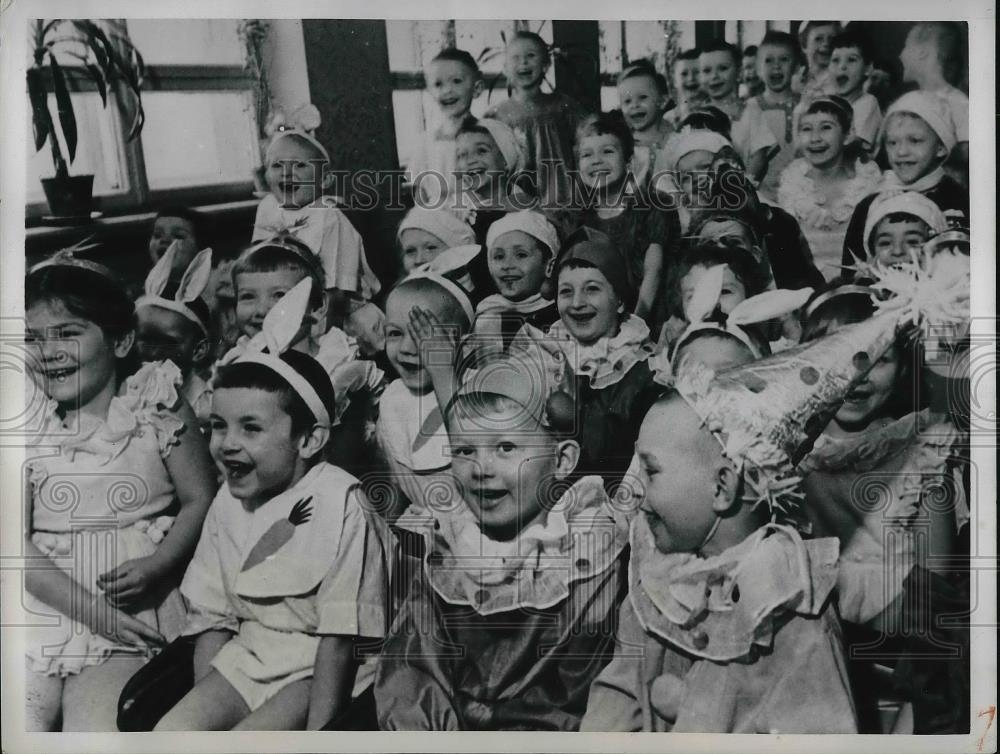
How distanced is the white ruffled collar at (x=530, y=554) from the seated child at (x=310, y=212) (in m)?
0.74

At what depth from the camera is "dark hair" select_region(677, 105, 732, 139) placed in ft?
8.74

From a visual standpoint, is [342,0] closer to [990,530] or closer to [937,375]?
[937,375]

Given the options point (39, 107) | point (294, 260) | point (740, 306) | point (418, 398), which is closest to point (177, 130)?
point (39, 107)

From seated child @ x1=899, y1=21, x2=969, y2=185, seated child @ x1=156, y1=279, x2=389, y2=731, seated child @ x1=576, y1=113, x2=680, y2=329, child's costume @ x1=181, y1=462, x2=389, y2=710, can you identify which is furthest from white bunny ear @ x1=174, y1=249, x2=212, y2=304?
seated child @ x1=899, y1=21, x2=969, y2=185

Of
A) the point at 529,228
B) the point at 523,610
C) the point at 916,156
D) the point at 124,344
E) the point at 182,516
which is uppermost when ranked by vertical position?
the point at 916,156

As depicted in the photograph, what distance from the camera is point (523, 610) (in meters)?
2.64

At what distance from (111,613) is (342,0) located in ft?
6.20

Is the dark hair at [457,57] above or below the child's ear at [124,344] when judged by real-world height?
above

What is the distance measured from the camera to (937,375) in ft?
8.75

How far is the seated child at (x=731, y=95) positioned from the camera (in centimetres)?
266

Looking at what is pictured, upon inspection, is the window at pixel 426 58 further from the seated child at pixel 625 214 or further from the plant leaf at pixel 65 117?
the plant leaf at pixel 65 117

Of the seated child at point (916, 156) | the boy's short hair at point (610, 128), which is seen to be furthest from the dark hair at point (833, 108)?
the boy's short hair at point (610, 128)

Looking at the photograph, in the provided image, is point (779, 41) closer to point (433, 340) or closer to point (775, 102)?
point (775, 102)

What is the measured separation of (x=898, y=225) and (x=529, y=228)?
1077 millimetres
